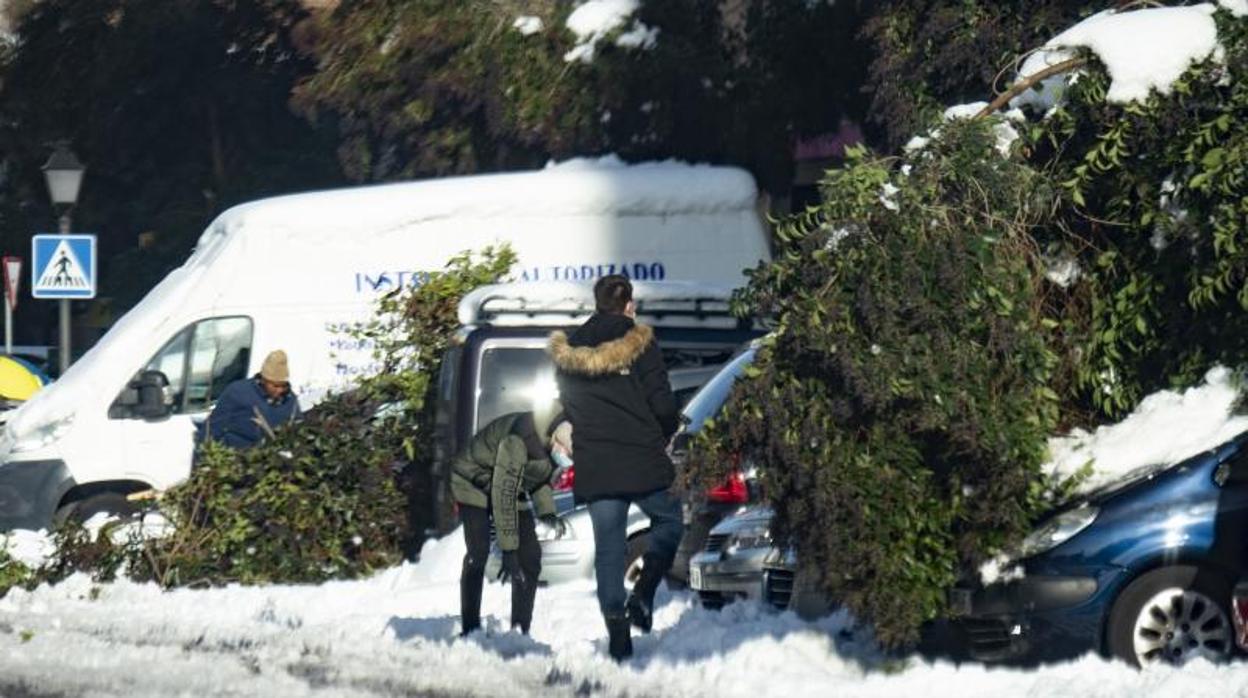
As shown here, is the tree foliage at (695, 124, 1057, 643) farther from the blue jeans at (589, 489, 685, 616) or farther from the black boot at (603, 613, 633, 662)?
the black boot at (603, 613, 633, 662)

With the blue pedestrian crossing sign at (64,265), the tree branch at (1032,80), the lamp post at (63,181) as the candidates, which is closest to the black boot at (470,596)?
the tree branch at (1032,80)

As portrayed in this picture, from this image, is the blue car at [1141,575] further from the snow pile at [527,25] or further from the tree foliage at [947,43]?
the snow pile at [527,25]

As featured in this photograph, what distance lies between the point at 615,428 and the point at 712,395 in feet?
9.44

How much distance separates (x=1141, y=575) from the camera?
9.94 metres

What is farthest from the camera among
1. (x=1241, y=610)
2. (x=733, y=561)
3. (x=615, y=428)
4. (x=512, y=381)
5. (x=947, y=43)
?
(x=947, y=43)

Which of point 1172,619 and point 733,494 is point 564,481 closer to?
point 733,494

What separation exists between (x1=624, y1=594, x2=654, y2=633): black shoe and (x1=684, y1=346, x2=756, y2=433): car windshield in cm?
161

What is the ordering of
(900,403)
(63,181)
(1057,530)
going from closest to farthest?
1. (900,403)
2. (1057,530)
3. (63,181)

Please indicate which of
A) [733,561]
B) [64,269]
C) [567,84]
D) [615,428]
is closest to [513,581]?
[733,561]

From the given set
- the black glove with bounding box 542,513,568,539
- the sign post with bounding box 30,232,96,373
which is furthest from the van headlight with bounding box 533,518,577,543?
the sign post with bounding box 30,232,96,373

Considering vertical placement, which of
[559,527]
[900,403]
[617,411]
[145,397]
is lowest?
[559,527]

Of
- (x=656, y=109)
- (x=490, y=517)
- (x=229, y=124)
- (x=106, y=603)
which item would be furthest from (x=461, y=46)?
(x=490, y=517)

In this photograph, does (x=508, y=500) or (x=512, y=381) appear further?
(x=512, y=381)

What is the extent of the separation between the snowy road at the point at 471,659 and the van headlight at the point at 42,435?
3.86 metres
